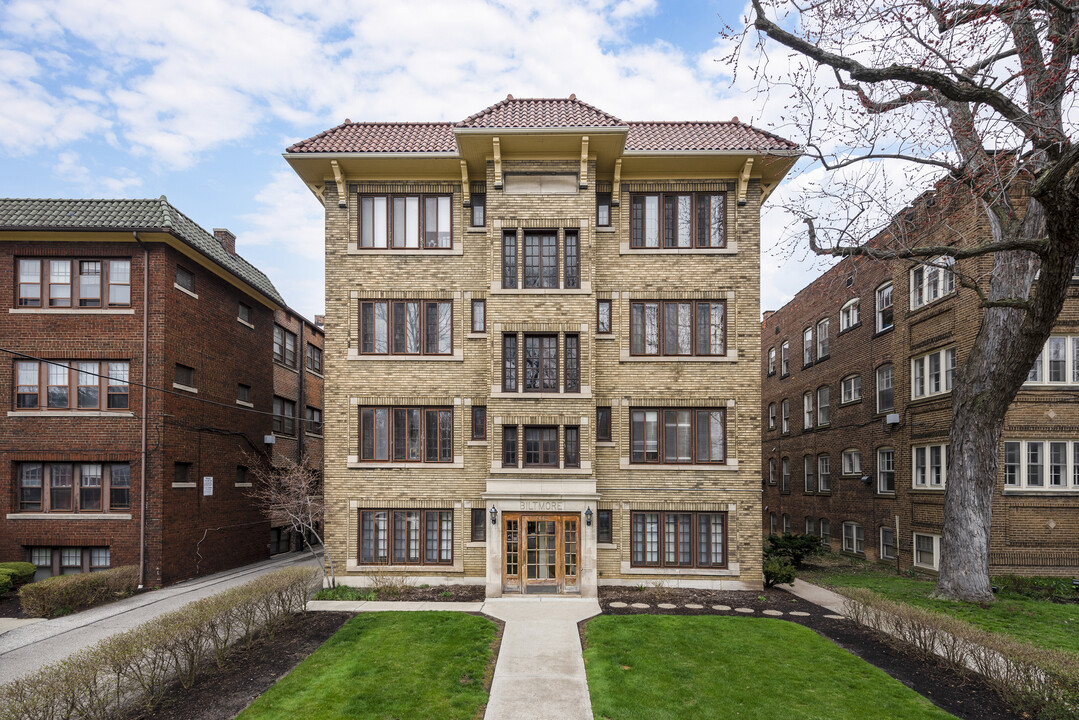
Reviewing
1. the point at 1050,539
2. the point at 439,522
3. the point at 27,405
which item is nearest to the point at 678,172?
the point at 439,522

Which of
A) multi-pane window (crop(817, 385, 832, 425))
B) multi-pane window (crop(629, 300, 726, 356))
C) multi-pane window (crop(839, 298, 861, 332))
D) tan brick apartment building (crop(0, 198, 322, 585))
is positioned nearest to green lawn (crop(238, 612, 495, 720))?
multi-pane window (crop(629, 300, 726, 356))

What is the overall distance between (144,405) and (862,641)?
2024 cm

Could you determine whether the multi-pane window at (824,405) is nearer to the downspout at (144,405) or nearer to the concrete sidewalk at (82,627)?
the concrete sidewalk at (82,627)

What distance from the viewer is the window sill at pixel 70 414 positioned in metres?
18.3

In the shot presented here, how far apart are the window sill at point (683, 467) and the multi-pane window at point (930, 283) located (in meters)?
9.59

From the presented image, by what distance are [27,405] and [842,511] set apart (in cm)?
3008

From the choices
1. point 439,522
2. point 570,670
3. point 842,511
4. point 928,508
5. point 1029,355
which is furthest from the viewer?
point 842,511

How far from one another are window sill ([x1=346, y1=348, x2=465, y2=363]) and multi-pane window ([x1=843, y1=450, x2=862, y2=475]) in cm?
1747

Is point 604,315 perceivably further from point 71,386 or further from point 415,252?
point 71,386

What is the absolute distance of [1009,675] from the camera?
902 centimetres

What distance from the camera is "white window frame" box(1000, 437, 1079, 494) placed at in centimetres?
1830

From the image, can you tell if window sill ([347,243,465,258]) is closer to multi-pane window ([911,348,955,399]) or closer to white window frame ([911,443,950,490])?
multi-pane window ([911,348,955,399])

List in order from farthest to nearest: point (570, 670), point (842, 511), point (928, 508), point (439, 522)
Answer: point (842, 511) → point (928, 508) → point (439, 522) → point (570, 670)

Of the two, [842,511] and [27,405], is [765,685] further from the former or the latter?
[27,405]
